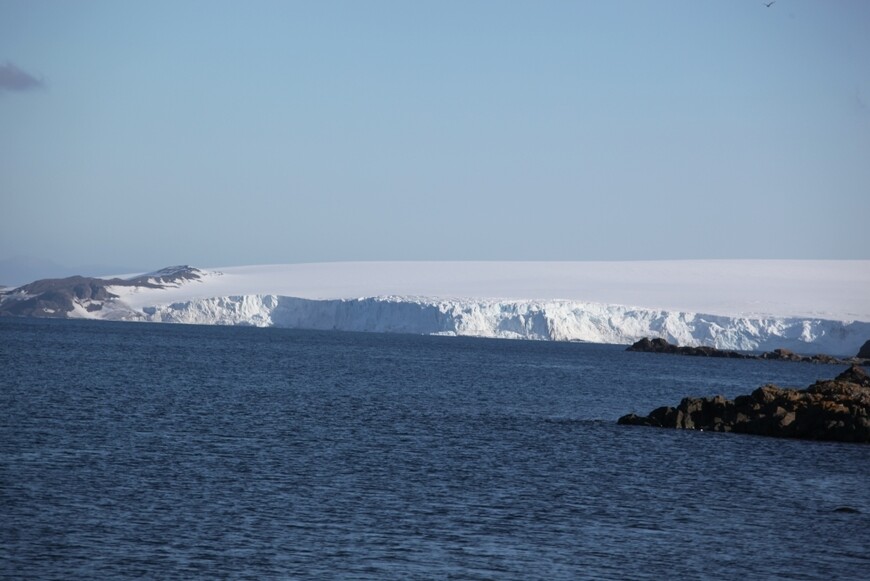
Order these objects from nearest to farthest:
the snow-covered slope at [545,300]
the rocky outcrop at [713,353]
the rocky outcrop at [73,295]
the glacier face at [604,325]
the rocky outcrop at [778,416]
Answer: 1. the rocky outcrop at [778,416]
2. the rocky outcrop at [713,353]
3. the glacier face at [604,325]
4. the snow-covered slope at [545,300]
5. the rocky outcrop at [73,295]

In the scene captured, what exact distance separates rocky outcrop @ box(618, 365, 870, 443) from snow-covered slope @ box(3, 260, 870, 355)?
200 ft

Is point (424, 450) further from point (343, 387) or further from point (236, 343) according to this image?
point (236, 343)

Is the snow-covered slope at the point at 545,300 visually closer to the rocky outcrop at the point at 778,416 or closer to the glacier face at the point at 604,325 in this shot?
the glacier face at the point at 604,325

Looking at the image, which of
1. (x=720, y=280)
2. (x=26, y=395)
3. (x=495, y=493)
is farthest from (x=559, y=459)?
(x=720, y=280)

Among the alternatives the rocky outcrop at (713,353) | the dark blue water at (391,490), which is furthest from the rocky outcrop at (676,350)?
the dark blue water at (391,490)

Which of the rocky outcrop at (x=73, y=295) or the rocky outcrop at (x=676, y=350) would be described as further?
the rocky outcrop at (x=73, y=295)

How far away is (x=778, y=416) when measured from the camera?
30625 mm

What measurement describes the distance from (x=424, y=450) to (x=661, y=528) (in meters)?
8.23

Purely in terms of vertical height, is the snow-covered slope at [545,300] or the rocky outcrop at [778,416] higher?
the snow-covered slope at [545,300]

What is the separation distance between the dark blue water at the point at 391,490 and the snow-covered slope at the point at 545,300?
5844 centimetres

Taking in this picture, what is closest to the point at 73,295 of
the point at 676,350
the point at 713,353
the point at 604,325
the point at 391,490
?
the point at 604,325

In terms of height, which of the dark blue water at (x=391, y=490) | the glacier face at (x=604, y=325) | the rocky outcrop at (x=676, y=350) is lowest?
the dark blue water at (x=391, y=490)

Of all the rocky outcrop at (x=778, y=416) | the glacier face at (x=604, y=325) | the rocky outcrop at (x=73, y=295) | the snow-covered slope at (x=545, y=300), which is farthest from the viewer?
the rocky outcrop at (x=73, y=295)

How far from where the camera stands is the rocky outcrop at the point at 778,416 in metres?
29.9
